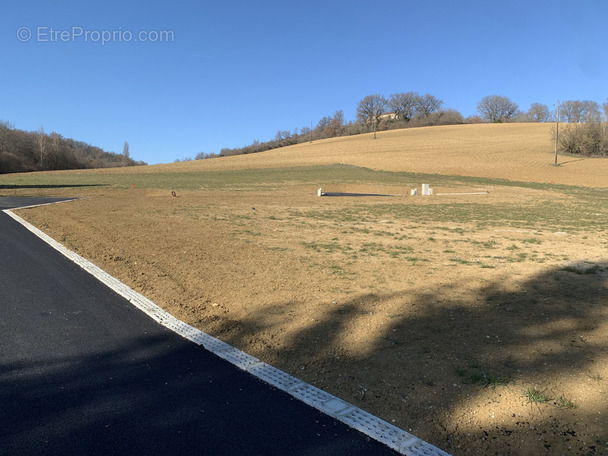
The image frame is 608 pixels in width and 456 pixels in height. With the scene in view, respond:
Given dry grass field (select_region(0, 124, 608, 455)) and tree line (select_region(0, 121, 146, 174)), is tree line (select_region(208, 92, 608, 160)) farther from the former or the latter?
dry grass field (select_region(0, 124, 608, 455))

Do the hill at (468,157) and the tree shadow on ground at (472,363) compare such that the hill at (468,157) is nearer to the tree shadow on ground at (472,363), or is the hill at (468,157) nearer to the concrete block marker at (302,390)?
the tree shadow on ground at (472,363)

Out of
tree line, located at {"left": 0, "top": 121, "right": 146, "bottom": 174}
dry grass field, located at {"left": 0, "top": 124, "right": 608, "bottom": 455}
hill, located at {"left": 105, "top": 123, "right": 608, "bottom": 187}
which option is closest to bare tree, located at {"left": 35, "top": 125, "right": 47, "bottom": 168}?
tree line, located at {"left": 0, "top": 121, "right": 146, "bottom": 174}

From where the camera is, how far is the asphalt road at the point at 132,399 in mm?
2732

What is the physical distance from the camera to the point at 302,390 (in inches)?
136

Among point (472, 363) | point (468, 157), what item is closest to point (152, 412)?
point (472, 363)

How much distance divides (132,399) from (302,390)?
1307 mm

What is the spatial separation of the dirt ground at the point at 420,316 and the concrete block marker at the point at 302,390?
0.11 metres

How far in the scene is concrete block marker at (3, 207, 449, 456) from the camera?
280cm

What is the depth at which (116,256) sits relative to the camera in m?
8.21

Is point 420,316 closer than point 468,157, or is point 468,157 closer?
point 420,316

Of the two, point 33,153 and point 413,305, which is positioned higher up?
point 33,153

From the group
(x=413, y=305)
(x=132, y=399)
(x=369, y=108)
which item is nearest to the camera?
(x=132, y=399)

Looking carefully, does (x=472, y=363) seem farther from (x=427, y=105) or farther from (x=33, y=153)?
(x=427, y=105)

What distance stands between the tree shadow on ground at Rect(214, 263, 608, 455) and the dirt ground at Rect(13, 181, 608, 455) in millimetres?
14
